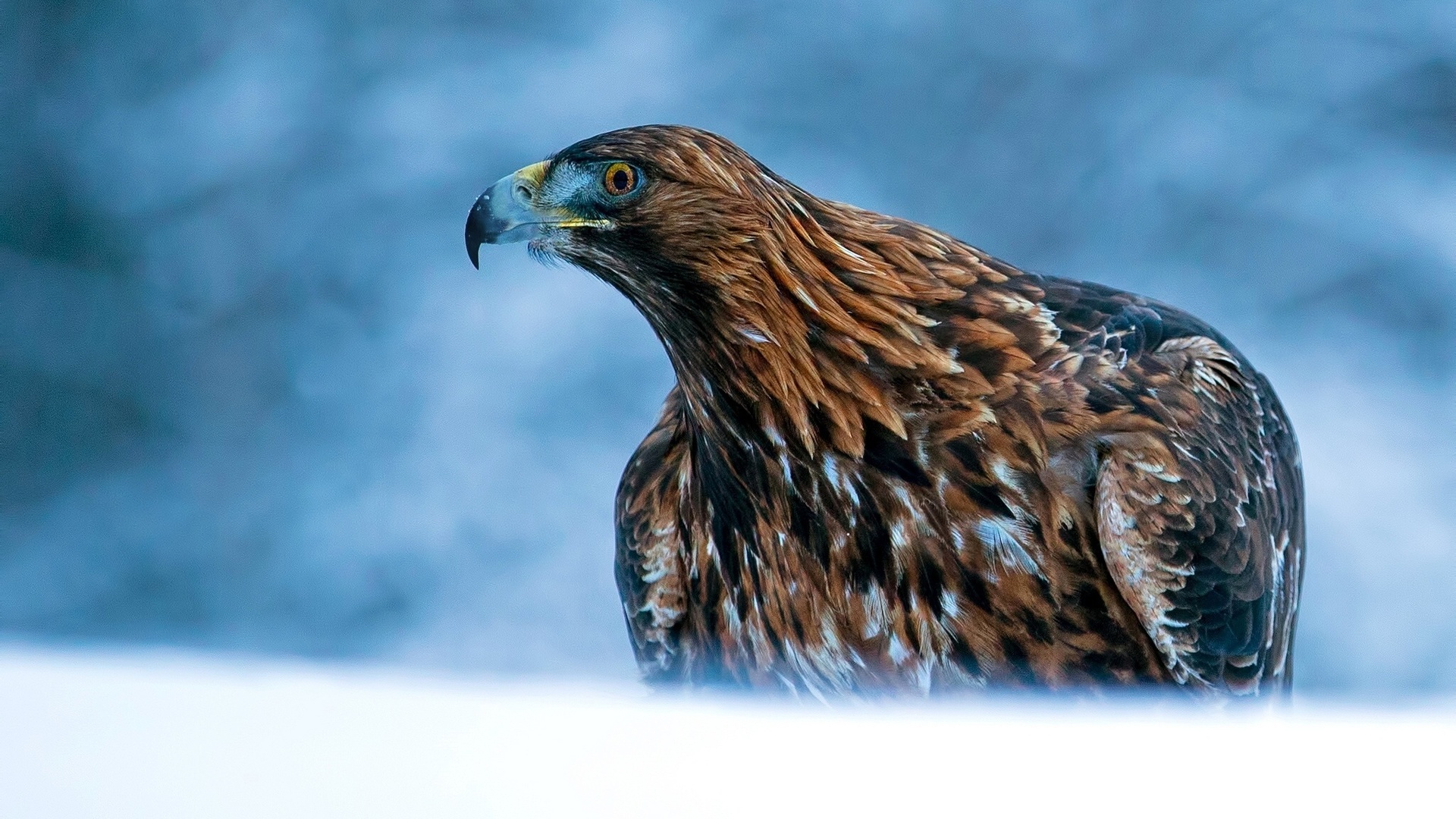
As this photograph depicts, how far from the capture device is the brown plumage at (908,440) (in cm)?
127

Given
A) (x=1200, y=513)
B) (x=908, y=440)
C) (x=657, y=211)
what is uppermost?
(x=657, y=211)

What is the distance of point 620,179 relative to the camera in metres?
1.27

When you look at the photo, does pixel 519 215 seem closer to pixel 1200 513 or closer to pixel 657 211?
pixel 657 211

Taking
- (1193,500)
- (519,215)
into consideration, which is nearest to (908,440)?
(1193,500)

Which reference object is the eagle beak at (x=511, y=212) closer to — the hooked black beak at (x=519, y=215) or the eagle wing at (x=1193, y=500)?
the hooked black beak at (x=519, y=215)

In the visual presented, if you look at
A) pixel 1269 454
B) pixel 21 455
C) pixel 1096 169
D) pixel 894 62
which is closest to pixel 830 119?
pixel 894 62

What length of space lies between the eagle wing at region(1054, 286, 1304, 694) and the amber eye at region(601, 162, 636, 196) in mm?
550

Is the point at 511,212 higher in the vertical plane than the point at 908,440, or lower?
higher

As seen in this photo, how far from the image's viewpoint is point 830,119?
116 inches

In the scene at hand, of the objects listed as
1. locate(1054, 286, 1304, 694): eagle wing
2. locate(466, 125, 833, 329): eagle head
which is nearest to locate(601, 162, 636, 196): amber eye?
locate(466, 125, 833, 329): eagle head

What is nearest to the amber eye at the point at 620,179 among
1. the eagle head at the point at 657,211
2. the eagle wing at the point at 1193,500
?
the eagle head at the point at 657,211

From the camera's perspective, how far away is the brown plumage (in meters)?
1.27

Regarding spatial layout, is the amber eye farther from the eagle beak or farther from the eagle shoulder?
the eagle shoulder

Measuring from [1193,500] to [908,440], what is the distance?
1.04ft
